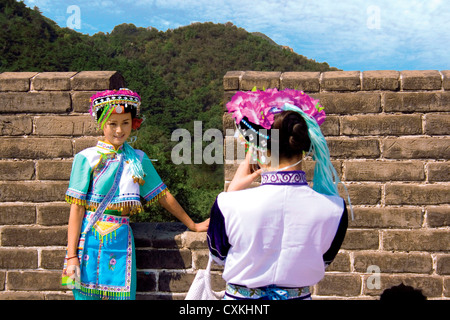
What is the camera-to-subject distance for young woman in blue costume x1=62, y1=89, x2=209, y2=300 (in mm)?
3000

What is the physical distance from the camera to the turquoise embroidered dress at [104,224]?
118 inches

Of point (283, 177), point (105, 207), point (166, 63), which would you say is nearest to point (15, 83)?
point (105, 207)

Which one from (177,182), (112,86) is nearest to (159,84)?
(177,182)

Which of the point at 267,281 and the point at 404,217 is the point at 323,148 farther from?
the point at 404,217

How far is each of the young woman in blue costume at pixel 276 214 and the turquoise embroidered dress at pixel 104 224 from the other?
107 centimetres

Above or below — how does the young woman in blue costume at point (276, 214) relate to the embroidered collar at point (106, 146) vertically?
below

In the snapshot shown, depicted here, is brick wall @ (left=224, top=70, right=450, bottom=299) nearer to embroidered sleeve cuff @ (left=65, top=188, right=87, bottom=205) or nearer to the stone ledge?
embroidered sleeve cuff @ (left=65, top=188, right=87, bottom=205)

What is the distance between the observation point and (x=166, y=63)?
5200 centimetres

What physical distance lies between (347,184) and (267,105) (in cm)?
183

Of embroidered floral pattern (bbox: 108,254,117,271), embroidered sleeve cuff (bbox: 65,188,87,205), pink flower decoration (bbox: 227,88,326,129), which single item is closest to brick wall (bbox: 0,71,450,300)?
embroidered floral pattern (bbox: 108,254,117,271)

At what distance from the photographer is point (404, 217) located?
369 centimetres

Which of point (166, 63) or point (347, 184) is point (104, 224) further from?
point (166, 63)

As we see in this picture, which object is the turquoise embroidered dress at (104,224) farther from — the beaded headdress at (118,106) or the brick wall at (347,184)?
the brick wall at (347,184)

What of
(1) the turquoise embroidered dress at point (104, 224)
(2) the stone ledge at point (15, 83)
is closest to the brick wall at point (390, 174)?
(1) the turquoise embroidered dress at point (104, 224)
